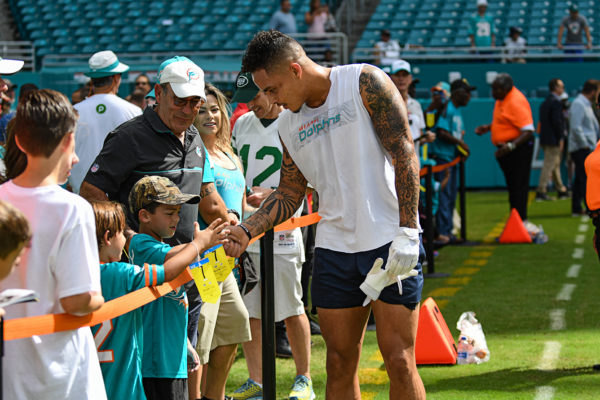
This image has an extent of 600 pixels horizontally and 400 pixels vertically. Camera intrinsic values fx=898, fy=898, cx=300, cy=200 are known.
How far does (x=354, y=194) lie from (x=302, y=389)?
201 cm

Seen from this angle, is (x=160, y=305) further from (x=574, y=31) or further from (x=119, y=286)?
(x=574, y=31)

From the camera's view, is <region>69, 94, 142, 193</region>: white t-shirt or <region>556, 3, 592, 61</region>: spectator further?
<region>556, 3, 592, 61</region>: spectator

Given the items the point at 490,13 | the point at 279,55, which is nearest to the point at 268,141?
the point at 279,55

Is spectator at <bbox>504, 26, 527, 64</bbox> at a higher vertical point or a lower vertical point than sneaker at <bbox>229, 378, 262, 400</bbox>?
lower

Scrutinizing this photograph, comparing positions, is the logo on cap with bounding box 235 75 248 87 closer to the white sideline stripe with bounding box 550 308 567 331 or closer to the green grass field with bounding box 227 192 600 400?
the green grass field with bounding box 227 192 600 400

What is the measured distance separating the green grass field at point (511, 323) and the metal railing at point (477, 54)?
737 cm

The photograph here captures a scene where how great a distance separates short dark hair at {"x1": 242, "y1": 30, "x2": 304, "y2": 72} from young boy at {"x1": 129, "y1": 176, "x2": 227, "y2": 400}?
688 mm

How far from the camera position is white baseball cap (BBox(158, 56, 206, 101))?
455cm

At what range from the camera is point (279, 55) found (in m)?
4.11

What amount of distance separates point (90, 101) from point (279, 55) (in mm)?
3199

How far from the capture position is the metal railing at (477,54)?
1998cm

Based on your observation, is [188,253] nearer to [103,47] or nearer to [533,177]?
[533,177]

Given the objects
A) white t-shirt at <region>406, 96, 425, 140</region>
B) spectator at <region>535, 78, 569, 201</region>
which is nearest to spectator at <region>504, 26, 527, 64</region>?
spectator at <region>535, 78, 569, 201</region>

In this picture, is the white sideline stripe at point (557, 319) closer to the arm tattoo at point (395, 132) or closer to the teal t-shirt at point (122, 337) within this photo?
the arm tattoo at point (395, 132)
